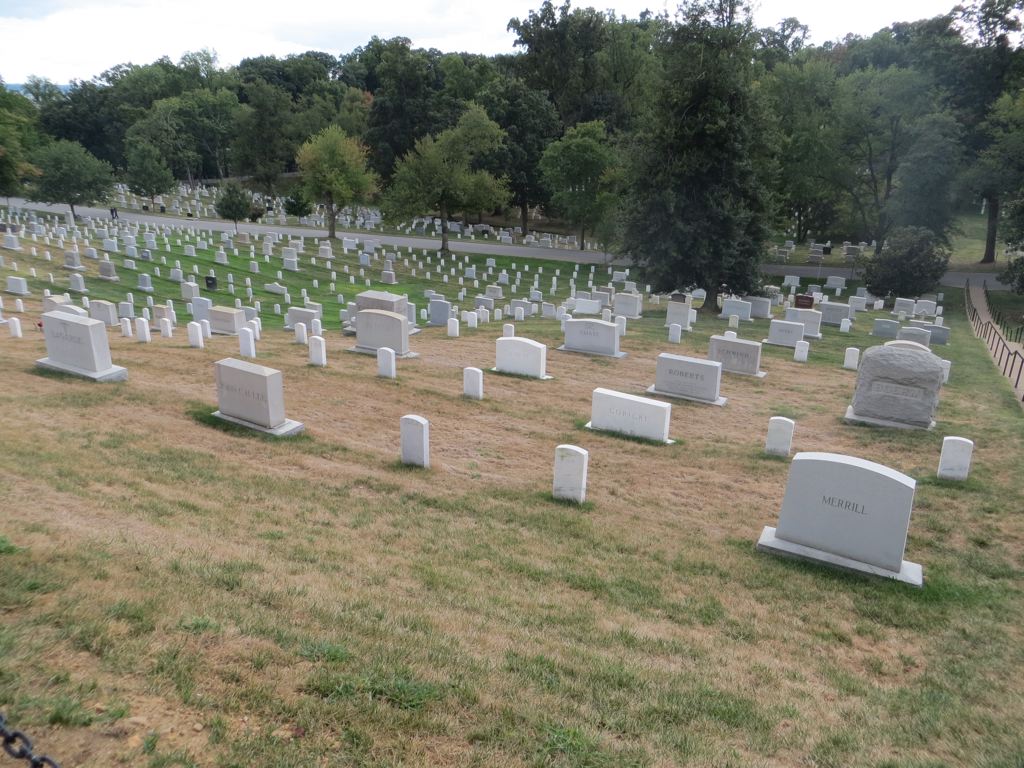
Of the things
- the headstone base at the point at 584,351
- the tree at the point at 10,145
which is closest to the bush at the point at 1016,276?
the headstone base at the point at 584,351

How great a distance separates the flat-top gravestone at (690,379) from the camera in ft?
48.1

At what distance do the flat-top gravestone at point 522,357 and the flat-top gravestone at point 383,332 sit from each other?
287 centimetres

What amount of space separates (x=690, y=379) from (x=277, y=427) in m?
8.79

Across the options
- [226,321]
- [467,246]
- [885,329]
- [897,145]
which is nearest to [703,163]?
[885,329]

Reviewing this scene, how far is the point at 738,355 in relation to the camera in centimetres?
1727

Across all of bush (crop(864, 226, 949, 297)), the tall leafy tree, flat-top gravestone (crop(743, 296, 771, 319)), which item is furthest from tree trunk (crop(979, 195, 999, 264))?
the tall leafy tree

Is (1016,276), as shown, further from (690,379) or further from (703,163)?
(690,379)

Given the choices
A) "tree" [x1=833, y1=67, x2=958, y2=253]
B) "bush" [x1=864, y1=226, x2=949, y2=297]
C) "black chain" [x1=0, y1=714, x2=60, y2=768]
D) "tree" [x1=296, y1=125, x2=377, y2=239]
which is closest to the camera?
"black chain" [x1=0, y1=714, x2=60, y2=768]

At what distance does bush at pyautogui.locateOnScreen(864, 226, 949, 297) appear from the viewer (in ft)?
108

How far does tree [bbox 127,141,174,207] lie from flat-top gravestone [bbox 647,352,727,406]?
51.1 m

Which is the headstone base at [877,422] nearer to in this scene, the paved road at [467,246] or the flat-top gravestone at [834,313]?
the flat-top gravestone at [834,313]

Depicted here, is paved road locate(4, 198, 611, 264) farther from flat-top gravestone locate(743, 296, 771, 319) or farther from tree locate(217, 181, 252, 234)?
flat-top gravestone locate(743, 296, 771, 319)

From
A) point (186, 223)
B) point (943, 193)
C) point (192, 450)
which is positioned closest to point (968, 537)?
point (192, 450)

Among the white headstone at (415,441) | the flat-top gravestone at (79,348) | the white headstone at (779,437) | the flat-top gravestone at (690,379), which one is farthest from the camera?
the flat-top gravestone at (690,379)
